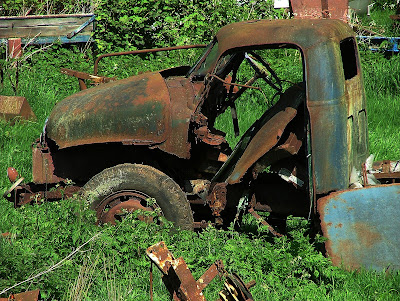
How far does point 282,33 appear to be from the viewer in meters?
4.75

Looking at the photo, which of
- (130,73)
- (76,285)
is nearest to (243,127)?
(130,73)

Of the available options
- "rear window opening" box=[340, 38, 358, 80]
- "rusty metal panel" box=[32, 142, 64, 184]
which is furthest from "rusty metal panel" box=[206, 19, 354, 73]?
"rusty metal panel" box=[32, 142, 64, 184]

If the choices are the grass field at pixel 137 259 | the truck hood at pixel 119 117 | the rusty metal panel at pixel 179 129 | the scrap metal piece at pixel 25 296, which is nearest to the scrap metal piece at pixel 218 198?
the grass field at pixel 137 259

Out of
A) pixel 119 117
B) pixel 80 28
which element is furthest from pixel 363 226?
pixel 80 28

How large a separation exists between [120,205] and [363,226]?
2091 mm

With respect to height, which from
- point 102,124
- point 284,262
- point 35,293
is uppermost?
point 102,124

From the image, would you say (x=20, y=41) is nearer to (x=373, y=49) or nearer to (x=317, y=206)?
(x=373, y=49)

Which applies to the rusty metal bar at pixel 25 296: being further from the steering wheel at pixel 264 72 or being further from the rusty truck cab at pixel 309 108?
the steering wheel at pixel 264 72

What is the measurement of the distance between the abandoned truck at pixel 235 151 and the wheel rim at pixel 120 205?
0.4 inches

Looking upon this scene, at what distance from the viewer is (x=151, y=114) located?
5.25 meters

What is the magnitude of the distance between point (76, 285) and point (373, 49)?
8.85 m

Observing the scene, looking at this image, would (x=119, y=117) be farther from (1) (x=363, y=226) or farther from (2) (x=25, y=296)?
(1) (x=363, y=226)

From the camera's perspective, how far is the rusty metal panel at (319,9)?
22.9 ft

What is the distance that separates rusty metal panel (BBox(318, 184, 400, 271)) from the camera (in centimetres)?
445
